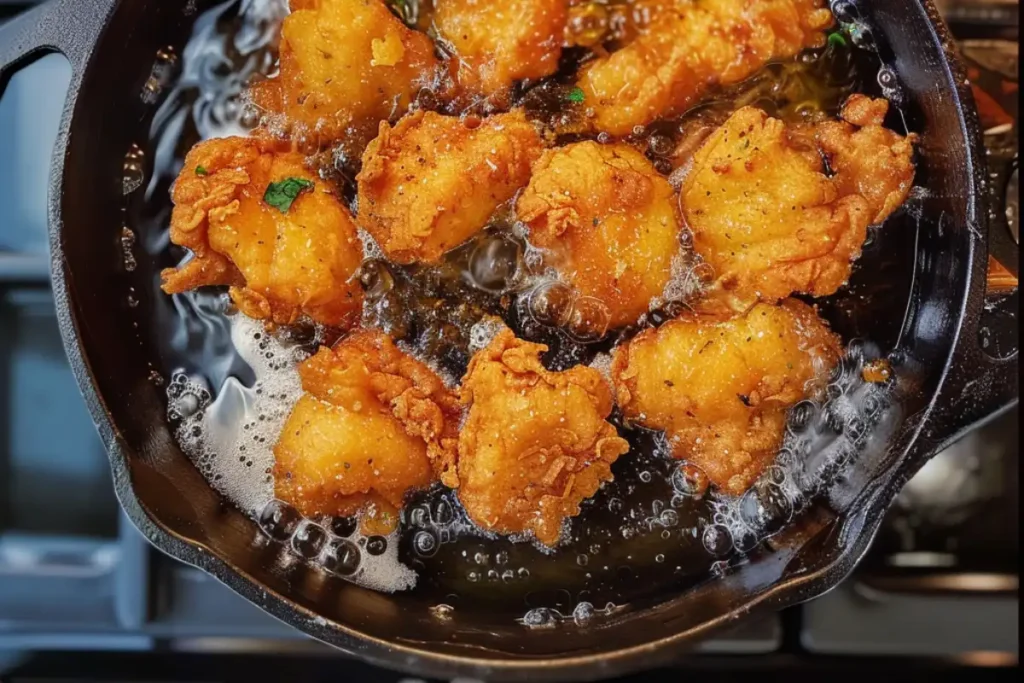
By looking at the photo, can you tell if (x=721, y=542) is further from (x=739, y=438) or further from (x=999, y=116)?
(x=999, y=116)

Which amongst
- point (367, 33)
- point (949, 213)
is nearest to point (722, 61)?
point (949, 213)

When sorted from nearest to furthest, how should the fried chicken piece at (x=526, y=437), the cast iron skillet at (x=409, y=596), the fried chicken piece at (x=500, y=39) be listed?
the cast iron skillet at (x=409, y=596)
the fried chicken piece at (x=526, y=437)
the fried chicken piece at (x=500, y=39)

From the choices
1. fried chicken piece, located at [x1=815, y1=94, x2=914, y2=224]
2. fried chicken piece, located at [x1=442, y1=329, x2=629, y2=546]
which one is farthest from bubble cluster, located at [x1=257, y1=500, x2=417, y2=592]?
fried chicken piece, located at [x1=815, y1=94, x2=914, y2=224]

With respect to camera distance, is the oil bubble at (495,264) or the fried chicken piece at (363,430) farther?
the oil bubble at (495,264)

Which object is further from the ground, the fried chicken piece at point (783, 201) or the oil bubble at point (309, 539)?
the fried chicken piece at point (783, 201)

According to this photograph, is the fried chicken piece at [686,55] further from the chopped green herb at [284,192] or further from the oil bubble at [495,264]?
the chopped green herb at [284,192]

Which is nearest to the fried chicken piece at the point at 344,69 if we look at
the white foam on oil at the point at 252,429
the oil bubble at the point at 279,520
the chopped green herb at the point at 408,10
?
the chopped green herb at the point at 408,10

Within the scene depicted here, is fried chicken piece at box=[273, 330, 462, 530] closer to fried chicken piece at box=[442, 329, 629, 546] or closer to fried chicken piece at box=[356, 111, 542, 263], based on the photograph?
fried chicken piece at box=[442, 329, 629, 546]

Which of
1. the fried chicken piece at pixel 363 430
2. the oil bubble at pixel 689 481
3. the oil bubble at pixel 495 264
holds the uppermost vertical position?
the oil bubble at pixel 495 264
